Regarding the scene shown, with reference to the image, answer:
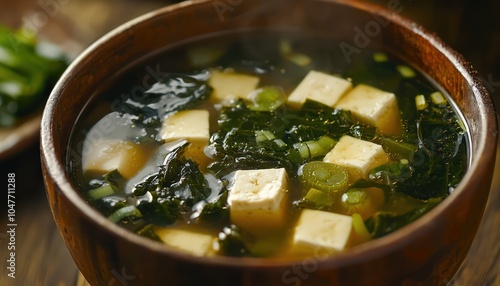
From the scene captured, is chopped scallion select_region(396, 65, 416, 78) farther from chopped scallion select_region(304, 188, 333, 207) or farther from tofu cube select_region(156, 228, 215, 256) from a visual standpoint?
tofu cube select_region(156, 228, 215, 256)

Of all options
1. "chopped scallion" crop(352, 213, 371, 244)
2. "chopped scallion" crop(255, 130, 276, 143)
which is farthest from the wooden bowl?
"chopped scallion" crop(255, 130, 276, 143)

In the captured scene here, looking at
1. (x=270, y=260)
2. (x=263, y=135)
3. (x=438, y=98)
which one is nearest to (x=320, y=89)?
(x=263, y=135)

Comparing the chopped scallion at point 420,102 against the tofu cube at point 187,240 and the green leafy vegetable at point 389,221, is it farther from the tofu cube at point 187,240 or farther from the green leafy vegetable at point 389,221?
the tofu cube at point 187,240

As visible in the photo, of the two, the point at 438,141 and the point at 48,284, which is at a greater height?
the point at 438,141

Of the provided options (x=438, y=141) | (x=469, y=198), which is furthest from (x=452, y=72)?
(x=469, y=198)

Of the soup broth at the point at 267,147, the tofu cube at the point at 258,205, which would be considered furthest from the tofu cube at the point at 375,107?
the tofu cube at the point at 258,205

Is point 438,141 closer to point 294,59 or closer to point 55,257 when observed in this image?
point 294,59
